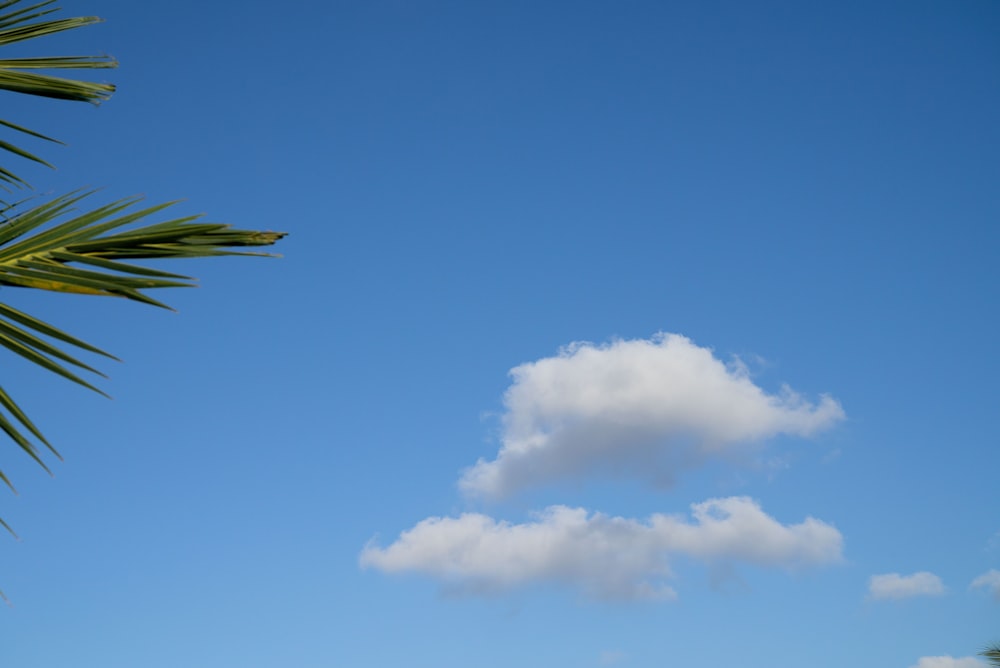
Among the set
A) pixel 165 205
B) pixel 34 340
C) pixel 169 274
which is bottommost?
pixel 34 340

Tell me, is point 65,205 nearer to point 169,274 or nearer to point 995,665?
point 169,274

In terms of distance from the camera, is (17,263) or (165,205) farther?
(165,205)

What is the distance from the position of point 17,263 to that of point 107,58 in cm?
177

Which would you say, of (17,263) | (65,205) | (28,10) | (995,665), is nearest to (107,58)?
(28,10)

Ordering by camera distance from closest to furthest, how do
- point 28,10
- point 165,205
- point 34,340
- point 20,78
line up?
point 34,340 → point 165,205 → point 20,78 → point 28,10

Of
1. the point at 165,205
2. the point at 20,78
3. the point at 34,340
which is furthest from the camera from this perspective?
the point at 20,78

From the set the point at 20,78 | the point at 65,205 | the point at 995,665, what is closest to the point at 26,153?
the point at 20,78

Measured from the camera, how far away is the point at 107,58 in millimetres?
4273

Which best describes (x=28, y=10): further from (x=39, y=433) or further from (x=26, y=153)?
(x=39, y=433)

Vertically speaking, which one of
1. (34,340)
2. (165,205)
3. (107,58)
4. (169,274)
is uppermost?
(107,58)

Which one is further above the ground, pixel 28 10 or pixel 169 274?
pixel 28 10

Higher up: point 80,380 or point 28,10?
point 28,10

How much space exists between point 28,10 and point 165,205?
6.22 ft

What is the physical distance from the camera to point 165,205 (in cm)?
318
